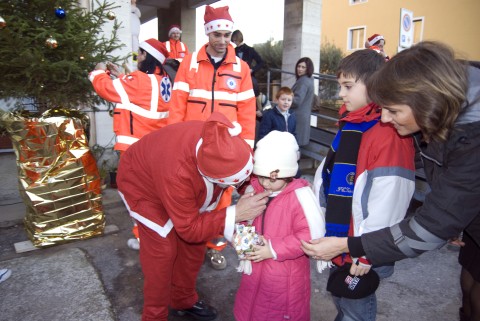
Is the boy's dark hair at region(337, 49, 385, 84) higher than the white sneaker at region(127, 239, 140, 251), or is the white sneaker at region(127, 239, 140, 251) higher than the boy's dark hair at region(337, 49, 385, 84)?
the boy's dark hair at region(337, 49, 385, 84)

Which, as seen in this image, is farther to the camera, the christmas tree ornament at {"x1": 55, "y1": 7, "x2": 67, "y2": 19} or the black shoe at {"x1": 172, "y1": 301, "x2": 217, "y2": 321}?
the christmas tree ornament at {"x1": 55, "y1": 7, "x2": 67, "y2": 19}

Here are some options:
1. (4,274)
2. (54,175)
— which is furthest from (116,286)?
(54,175)

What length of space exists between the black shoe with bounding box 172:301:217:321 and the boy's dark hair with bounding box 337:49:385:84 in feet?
5.88

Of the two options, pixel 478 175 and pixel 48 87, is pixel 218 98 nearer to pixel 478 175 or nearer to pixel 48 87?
pixel 48 87

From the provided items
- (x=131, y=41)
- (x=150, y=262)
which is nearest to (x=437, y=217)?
(x=150, y=262)

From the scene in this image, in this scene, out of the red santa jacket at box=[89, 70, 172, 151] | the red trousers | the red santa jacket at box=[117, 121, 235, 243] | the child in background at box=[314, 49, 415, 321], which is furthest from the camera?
the red santa jacket at box=[89, 70, 172, 151]

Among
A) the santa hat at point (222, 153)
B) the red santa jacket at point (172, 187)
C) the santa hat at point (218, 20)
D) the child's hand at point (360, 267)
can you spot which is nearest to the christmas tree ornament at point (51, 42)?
the santa hat at point (218, 20)

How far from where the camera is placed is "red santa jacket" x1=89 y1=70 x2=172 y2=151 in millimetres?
3172

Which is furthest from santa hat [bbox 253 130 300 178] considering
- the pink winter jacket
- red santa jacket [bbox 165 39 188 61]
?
red santa jacket [bbox 165 39 188 61]

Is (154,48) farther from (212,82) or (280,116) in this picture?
(280,116)

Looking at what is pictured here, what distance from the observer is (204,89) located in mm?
3250

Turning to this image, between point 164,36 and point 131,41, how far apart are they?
9.63 metres

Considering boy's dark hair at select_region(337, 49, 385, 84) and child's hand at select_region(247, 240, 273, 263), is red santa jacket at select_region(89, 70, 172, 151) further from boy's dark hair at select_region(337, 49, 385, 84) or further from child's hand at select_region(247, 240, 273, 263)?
boy's dark hair at select_region(337, 49, 385, 84)

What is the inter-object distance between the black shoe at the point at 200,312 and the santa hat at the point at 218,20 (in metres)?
2.28
